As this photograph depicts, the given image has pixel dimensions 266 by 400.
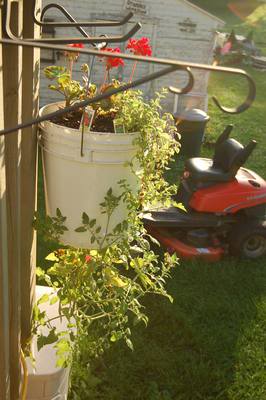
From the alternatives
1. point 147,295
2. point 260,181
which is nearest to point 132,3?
point 260,181

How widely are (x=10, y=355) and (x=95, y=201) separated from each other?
2.58 ft

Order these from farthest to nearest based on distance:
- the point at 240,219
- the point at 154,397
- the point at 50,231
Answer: the point at 240,219 < the point at 154,397 < the point at 50,231

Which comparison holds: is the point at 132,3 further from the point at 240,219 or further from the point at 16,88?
the point at 16,88

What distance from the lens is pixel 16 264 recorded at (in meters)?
1.72

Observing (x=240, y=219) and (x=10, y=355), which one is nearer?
(x=10, y=355)

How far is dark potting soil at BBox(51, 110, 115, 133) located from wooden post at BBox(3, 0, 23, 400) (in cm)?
26

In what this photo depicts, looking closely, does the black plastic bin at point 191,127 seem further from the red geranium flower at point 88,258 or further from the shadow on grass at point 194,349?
the red geranium flower at point 88,258

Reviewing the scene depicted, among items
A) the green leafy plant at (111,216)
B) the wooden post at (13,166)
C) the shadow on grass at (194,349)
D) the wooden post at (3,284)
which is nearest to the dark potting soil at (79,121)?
the green leafy plant at (111,216)

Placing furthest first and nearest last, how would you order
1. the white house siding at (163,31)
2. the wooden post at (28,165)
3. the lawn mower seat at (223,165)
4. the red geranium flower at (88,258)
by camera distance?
the white house siding at (163,31) → the lawn mower seat at (223,165) → the red geranium flower at (88,258) → the wooden post at (28,165)

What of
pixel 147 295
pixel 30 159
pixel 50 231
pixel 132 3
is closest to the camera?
pixel 30 159

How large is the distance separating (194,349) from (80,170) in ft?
6.94

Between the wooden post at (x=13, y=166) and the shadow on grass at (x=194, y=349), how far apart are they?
1.18 metres

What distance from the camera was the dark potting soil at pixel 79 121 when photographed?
1.75 meters

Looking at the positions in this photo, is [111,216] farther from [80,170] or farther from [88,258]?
[88,258]
